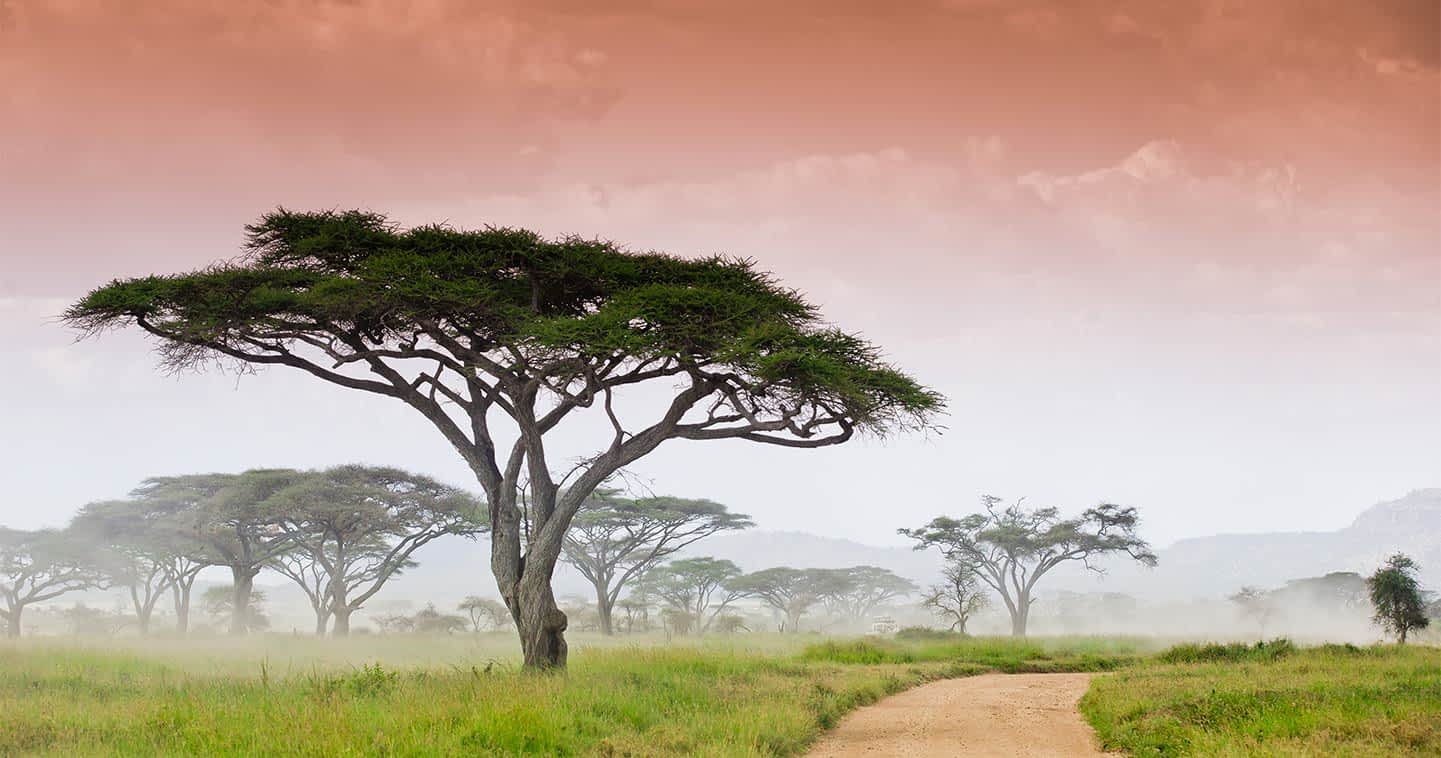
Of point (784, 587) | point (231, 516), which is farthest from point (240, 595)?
point (784, 587)

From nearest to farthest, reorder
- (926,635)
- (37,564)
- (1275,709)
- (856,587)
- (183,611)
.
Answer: (1275,709), (926,635), (183,611), (37,564), (856,587)

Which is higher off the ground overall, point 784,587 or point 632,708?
point 632,708

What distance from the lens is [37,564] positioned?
42.9 meters

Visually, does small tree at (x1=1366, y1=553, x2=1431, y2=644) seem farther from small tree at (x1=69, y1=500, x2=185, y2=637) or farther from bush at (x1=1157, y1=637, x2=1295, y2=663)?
small tree at (x1=69, y1=500, x2=185, y2=637)

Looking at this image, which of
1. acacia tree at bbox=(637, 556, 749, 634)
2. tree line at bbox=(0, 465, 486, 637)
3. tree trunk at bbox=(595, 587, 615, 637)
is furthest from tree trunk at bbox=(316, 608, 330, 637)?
acacia tree at bbox=(637, 556, 749, 634)

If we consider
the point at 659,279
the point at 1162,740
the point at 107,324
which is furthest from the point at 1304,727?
the point at 107,324

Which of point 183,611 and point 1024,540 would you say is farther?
point 1024,540

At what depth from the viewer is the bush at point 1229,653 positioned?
19.9m

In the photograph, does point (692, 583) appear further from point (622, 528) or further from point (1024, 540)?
point (1024, 540)

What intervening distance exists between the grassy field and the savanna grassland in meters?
0.03

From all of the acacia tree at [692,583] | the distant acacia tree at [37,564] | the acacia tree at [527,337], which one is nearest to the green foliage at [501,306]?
the acacia tree at [527,337]

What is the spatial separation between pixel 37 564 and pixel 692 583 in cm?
3398

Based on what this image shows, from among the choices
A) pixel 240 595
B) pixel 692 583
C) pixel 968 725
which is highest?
pixel 968 725

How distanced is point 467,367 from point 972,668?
13.1 metres
